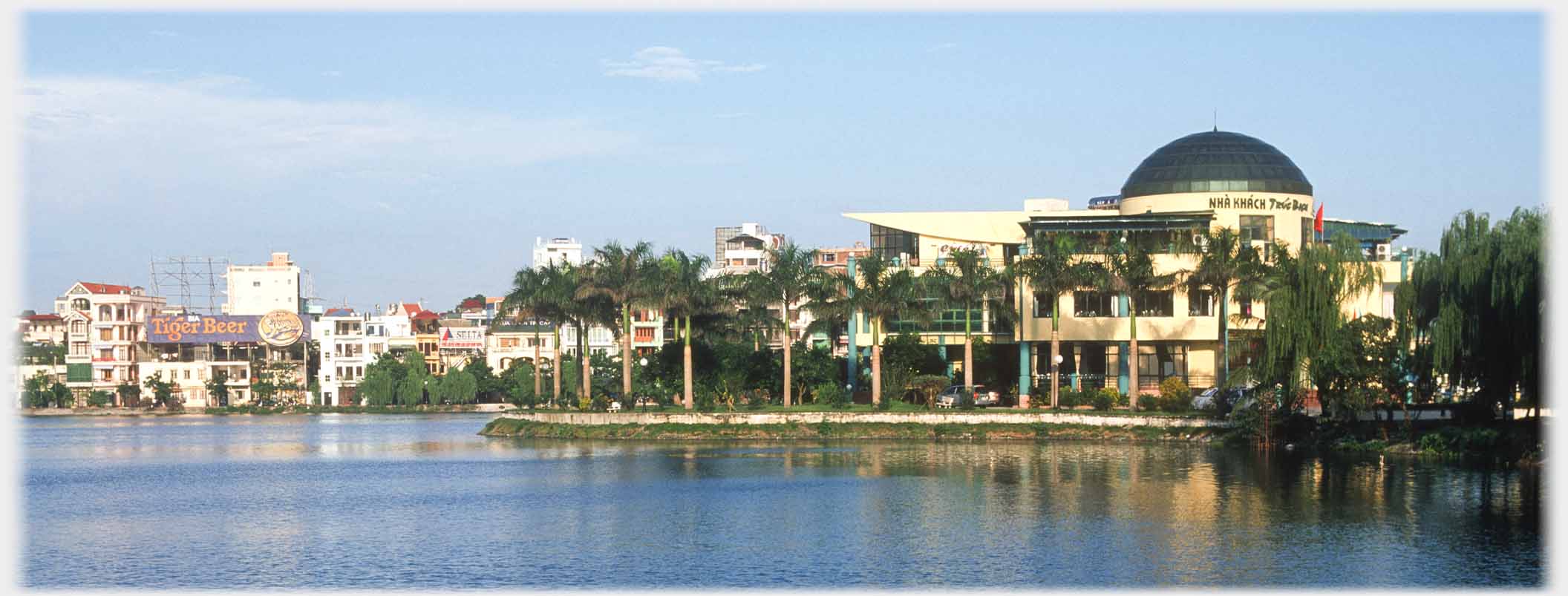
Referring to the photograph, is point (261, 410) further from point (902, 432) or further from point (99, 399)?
point (902, 432)

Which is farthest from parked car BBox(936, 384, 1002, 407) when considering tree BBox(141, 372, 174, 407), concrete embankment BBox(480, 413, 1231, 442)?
tree BBox(141, 372, 174, 407)

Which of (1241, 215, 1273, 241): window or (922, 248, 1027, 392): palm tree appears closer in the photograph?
(922, 248, 1027, 392): palm tree

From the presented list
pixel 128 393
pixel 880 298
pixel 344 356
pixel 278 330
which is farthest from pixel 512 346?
pixel 880 298

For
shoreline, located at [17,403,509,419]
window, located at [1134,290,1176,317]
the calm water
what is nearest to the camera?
the calm water


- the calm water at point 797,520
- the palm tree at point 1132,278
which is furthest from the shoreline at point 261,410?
the palm tree at point 1132,278

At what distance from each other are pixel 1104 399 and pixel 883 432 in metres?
11.7

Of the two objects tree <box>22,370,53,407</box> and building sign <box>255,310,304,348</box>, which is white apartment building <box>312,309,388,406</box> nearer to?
building sign <box>255,310,304,348</box>

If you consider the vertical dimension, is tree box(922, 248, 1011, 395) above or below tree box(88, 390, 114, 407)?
above

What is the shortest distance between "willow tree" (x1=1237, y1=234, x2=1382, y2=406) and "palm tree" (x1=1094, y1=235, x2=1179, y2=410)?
11.0 meters

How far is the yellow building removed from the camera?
88.4 meters

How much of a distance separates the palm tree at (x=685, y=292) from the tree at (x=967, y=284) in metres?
12.2

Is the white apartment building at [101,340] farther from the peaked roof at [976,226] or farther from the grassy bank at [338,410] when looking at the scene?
the peaked roof at [976,226]

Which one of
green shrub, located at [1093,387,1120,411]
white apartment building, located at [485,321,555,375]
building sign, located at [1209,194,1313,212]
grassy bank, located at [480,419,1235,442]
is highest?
building sign, located at [1209,194,1313,212]

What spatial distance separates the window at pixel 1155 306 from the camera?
8860cm
